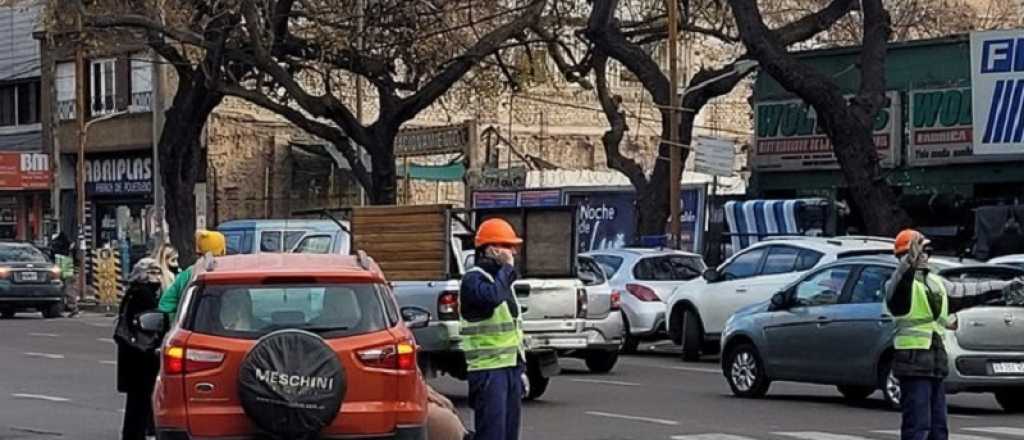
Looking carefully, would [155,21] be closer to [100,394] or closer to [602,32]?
[602,32]

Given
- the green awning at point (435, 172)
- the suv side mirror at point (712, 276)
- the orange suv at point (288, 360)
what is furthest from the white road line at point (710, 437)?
the green awning at point (435, 172)

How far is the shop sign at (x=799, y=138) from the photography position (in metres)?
31.0

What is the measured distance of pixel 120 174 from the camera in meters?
51.4

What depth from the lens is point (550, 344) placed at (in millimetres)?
18688

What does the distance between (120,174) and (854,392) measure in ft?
117

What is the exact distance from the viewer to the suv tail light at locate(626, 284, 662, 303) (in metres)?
25.9

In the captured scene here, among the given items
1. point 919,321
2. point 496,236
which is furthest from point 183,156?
point 496,236

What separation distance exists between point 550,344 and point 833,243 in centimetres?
574

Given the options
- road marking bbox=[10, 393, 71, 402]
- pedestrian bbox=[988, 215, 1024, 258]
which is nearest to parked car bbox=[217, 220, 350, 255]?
road marking bbox=[10, 393, 71, 402]

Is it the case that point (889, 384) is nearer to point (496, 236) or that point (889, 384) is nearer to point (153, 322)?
point (496, 236)

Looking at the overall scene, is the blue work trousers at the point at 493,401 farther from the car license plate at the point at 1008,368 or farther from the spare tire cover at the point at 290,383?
the car license plate at the point at 1008,368

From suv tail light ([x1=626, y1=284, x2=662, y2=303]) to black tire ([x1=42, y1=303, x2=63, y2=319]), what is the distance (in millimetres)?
16252

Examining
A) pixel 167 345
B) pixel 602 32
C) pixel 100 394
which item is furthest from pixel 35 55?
pixel 167 345

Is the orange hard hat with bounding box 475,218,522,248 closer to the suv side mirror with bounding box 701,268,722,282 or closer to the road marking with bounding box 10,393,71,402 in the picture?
the road marking with bounding box 10,393,71,402
